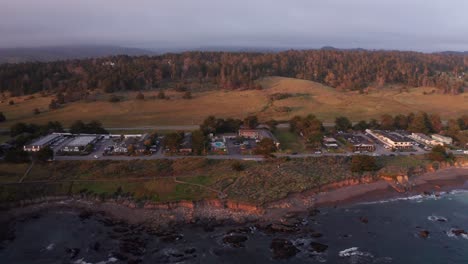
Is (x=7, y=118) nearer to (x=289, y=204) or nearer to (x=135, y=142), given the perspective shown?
(x=135, y=142)

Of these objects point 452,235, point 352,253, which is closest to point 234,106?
point 452,235

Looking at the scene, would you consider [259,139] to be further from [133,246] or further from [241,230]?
[133,246]

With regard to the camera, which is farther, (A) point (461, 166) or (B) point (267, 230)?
(A) point (461, 166)

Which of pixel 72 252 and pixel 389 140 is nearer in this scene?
pixel 72 252

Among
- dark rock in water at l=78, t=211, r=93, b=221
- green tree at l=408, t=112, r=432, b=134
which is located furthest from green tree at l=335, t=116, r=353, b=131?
dark rock in water at l=78, t=211, r=93, b=221

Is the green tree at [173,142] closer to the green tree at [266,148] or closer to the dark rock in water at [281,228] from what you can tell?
the green tree at [266,148]

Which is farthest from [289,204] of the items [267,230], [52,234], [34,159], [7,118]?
[7,118]
